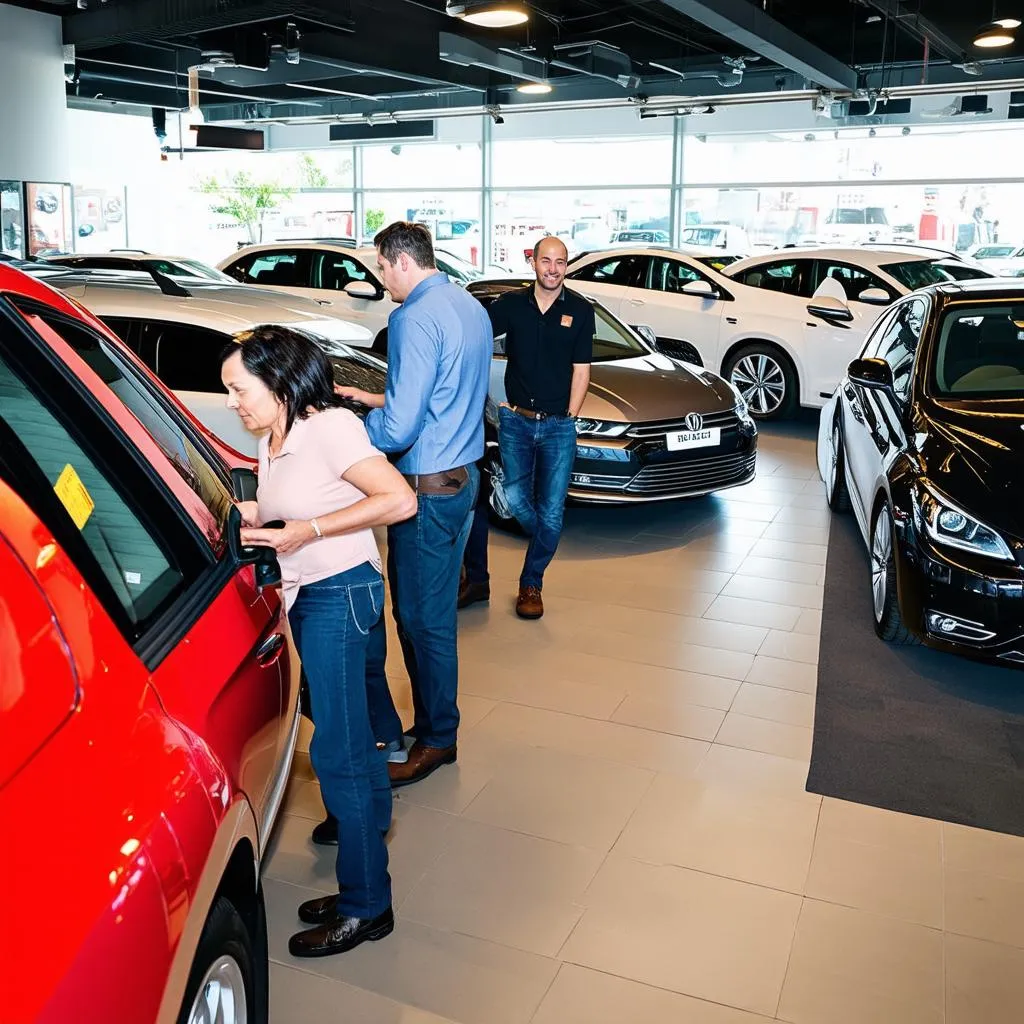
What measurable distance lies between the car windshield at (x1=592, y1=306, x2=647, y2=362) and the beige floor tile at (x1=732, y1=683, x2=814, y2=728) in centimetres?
324

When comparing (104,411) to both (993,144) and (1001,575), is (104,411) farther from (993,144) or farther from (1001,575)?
(993,144)

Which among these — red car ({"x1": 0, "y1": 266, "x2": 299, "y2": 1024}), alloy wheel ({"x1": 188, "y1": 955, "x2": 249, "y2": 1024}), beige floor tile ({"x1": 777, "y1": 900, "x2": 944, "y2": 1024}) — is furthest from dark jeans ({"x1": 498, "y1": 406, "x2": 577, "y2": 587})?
alloy wheel ({"x1": 188, "y1": 955, "x2": 249, "y2": 1024})

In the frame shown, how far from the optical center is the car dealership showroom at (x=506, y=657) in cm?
148

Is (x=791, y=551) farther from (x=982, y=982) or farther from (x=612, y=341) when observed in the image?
(x=982, y=982)

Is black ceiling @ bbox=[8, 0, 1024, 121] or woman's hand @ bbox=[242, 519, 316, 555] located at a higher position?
black ceiling @ bbox=[8, 0, 1024, 121]

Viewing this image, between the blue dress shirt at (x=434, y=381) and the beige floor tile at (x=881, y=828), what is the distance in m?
1.53

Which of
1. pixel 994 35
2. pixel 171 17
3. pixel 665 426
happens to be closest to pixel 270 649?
pixel 665 426

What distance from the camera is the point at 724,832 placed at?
3.28 meters

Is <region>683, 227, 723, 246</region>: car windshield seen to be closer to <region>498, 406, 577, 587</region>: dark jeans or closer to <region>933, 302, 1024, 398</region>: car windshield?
<region>933, 302, 1024, 398</region>: car windshield

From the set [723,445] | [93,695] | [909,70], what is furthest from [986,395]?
[909,70]

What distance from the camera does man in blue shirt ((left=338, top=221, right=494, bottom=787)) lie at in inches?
125

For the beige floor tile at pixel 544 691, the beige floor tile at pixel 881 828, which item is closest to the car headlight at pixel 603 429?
the beige floor tile at pixel 544 691

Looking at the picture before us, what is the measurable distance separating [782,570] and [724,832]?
8.92 ft

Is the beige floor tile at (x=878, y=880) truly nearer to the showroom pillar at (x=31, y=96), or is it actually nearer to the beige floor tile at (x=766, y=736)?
the beige floor tile at (x=766, y=736)
